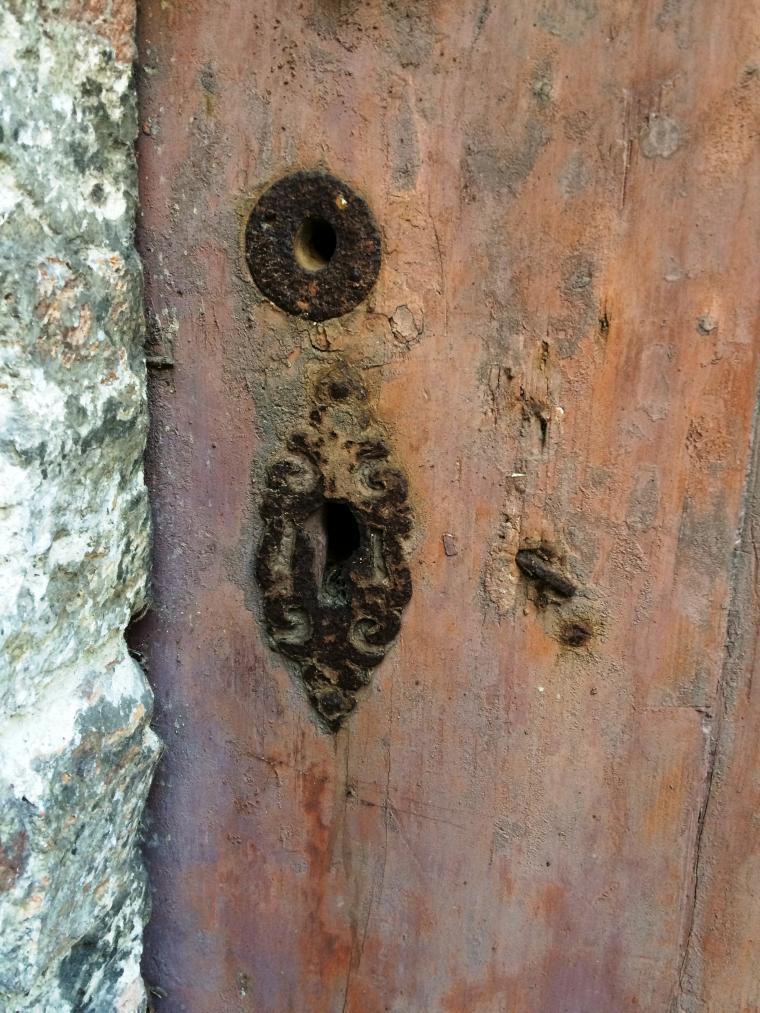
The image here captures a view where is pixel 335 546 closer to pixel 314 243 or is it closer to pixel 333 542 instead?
pixel 333 542

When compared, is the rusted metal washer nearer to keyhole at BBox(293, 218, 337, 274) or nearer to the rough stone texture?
keyhole at BBox(293, 218, 337, 274)

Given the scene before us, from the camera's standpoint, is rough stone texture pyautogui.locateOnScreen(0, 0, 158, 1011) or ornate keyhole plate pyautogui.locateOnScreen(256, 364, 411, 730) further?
ornate keyhole plate pyautogui.locateOnScreen(256, 364, 411, 730)

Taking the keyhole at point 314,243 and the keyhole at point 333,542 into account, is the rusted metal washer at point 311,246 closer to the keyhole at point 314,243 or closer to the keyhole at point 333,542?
the keyhole at point 314,243

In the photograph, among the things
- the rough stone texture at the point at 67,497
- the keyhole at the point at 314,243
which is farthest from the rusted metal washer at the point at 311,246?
the rough stone texture at the point at 67,497

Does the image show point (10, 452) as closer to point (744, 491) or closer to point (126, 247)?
point (126, 247)

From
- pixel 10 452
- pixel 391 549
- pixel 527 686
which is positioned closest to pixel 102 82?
pixel 10 452

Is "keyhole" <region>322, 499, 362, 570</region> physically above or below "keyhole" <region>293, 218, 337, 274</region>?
below

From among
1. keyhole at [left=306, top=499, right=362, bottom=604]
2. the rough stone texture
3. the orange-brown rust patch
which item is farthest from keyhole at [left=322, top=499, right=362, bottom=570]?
the orange-brown rust patch
